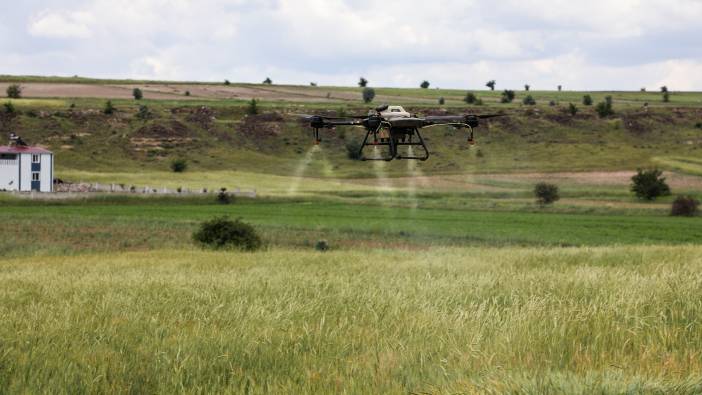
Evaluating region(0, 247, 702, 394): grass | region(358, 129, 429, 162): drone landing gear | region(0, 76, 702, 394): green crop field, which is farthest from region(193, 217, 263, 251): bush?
region(358, 129, 429, 162): drone landing gear

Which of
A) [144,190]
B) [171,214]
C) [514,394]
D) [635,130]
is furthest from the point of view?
[635,130]

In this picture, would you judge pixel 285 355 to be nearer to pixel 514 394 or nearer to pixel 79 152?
pixel 514 394

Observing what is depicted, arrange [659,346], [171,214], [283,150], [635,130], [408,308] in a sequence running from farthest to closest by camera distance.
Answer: [635,130]
[283,150]
[171,214]
[408,308]
[659,346]

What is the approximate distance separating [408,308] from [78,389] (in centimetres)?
698

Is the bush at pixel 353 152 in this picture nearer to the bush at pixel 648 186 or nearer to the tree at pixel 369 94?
the tree at pixel 369 94

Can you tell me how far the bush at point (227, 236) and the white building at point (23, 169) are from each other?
62.5 meters

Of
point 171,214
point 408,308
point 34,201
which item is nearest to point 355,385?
point 408,308

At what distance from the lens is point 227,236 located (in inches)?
2093

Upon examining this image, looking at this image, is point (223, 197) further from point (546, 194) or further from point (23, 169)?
point (546, 194)

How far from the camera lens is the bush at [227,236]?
172 ft

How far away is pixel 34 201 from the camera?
316 ft

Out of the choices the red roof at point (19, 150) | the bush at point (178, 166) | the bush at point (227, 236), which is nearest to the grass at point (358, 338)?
the bush at point (227, 236)

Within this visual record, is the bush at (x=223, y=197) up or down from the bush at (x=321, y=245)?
down

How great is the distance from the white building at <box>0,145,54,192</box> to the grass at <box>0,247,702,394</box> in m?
93.7
